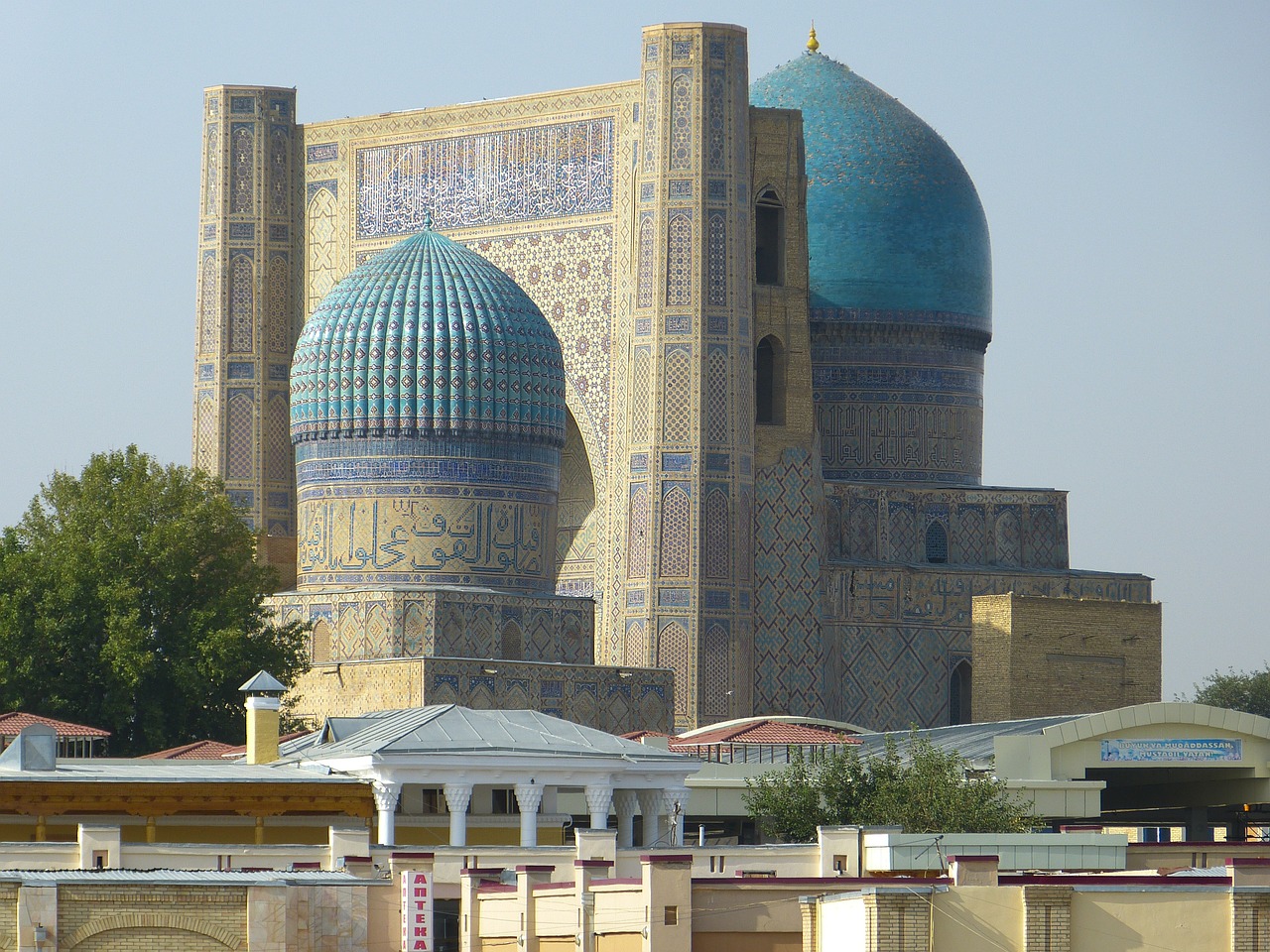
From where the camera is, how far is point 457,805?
26.3 meters

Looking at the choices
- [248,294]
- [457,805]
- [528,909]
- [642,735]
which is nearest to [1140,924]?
[528,909]

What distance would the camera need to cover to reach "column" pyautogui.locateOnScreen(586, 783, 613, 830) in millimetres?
26656

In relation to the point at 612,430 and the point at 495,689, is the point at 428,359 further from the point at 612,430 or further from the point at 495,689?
the point at 495,689

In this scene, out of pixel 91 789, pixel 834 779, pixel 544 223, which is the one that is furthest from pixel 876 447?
pixel 91 789

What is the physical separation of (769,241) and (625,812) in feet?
43.4

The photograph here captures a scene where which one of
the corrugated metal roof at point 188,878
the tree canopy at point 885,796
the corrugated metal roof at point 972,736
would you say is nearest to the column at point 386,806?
the tree canopy at point 885,796

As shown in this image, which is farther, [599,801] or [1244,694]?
[1244,694]

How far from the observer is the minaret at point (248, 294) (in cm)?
4103

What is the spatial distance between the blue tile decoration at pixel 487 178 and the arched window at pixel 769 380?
7.94 ft

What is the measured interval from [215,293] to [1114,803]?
44.8ft

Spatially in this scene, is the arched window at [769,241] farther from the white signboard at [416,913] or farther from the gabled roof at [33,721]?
the white signboard at [416,913]

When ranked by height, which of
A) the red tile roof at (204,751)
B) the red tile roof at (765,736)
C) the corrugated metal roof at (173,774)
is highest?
the red tile roof at (765,736)

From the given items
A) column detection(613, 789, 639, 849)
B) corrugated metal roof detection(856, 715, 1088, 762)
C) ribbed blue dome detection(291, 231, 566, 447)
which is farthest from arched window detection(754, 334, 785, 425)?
column detection(613, 789, 639, 849)

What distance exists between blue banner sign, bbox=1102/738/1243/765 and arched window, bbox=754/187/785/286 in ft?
34.8
